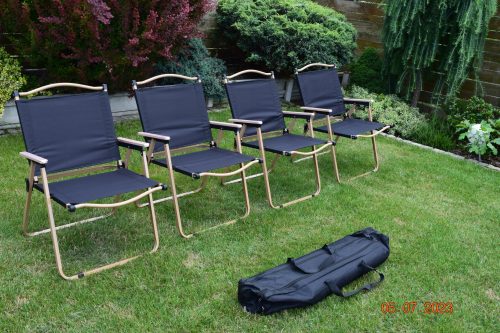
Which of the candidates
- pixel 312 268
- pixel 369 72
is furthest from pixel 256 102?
pixel 369 72

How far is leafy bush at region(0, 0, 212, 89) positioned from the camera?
5.33 metres

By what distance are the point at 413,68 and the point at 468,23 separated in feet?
3.24

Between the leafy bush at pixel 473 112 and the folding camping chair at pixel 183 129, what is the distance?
373cm

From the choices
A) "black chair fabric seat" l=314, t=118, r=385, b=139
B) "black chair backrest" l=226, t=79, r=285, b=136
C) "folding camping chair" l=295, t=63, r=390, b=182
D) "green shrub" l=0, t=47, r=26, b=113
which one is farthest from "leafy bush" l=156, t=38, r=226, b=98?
"black chair fabric seat" l=314, t=118, r=385, b=139

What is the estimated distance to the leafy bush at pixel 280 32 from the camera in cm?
740

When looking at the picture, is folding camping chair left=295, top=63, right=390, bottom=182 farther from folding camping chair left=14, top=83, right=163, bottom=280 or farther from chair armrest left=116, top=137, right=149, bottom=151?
folding camping chair left=14, top=83, right=163, bottom=280

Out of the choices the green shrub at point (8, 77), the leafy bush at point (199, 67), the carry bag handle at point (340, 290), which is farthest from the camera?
the leafy bush at point (199, 67)

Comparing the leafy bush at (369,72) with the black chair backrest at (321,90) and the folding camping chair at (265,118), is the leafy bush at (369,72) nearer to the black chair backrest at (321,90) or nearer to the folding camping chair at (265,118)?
the black chair backrest at (321,90)

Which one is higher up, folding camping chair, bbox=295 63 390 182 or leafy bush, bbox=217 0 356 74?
leafy bush, bbox=217 0 356 74

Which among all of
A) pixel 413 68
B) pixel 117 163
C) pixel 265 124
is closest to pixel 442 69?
pixel 413 68

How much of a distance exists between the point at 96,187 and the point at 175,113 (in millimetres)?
1142

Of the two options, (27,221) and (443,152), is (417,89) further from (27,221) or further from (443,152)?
(27,221)

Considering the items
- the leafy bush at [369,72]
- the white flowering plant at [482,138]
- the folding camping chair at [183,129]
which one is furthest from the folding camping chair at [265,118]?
the leafy bush at [369,72]

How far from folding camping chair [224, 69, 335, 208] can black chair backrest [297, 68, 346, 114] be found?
1.49 ft
